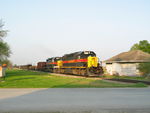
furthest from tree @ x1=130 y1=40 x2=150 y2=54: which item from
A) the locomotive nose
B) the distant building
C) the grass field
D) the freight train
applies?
the grass field

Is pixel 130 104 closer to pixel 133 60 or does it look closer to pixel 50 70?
pixel 133 60

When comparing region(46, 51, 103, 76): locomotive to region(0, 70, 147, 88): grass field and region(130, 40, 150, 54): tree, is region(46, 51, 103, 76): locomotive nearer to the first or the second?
region(0, 70, 147, 88): grass field

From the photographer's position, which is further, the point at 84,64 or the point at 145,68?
the point at 84,64

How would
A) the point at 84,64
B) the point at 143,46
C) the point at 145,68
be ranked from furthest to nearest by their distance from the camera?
the point at 143,46 < the point at 84,64 < the point at 145,68

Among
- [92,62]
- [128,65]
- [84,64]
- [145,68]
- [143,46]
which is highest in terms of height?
[143,46]

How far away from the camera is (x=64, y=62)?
4616 centimetres

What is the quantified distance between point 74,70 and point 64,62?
7.97 metres

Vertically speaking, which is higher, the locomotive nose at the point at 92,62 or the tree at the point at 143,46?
the tree at the point at 143,46

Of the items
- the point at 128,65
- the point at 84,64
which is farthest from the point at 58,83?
the point at 128,65

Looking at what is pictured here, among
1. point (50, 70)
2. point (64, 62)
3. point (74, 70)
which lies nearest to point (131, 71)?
point (74, 70)

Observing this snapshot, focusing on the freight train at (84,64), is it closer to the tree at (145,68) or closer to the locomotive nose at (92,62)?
the locomotive nose at (92,62)

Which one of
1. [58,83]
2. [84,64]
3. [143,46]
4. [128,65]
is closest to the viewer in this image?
[58,83]

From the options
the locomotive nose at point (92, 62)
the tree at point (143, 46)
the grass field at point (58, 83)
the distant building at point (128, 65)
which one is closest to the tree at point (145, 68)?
the distant building at point (128, 65)

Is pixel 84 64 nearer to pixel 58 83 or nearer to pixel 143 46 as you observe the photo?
pixel 58 83
